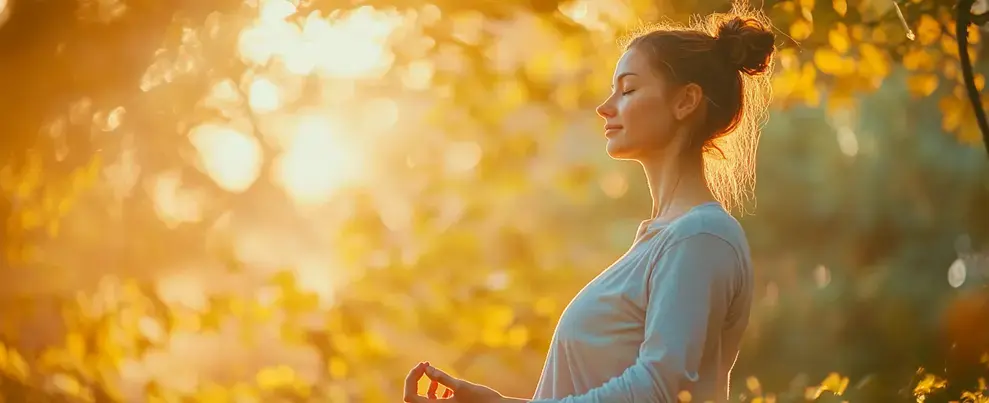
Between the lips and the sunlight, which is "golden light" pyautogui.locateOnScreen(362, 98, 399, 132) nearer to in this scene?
the sunlight

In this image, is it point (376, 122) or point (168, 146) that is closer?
point (168, 146)

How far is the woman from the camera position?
133 cm

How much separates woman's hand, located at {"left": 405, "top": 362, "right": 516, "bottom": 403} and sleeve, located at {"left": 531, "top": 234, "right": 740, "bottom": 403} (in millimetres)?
98

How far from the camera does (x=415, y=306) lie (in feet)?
13.4

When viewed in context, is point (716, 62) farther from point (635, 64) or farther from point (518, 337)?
point (518, 337)

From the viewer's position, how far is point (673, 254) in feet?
4.52

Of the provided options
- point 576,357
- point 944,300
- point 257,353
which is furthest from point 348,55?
point 576,357

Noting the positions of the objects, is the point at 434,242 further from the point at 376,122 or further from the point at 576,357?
the point at 576,357

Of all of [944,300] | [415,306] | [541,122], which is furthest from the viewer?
[541,122]

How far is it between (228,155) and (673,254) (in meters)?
2.92

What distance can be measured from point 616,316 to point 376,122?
9.88 feet

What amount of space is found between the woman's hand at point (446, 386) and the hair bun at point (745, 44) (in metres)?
0.59

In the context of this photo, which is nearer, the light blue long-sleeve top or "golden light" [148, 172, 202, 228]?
the light blue long-sleeve top

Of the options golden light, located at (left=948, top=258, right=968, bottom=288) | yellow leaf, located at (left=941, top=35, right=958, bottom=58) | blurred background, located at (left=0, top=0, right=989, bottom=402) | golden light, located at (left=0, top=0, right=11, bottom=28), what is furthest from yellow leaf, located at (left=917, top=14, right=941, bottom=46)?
golden light, located at (left=0, top=0, right=11, bottom=28)
